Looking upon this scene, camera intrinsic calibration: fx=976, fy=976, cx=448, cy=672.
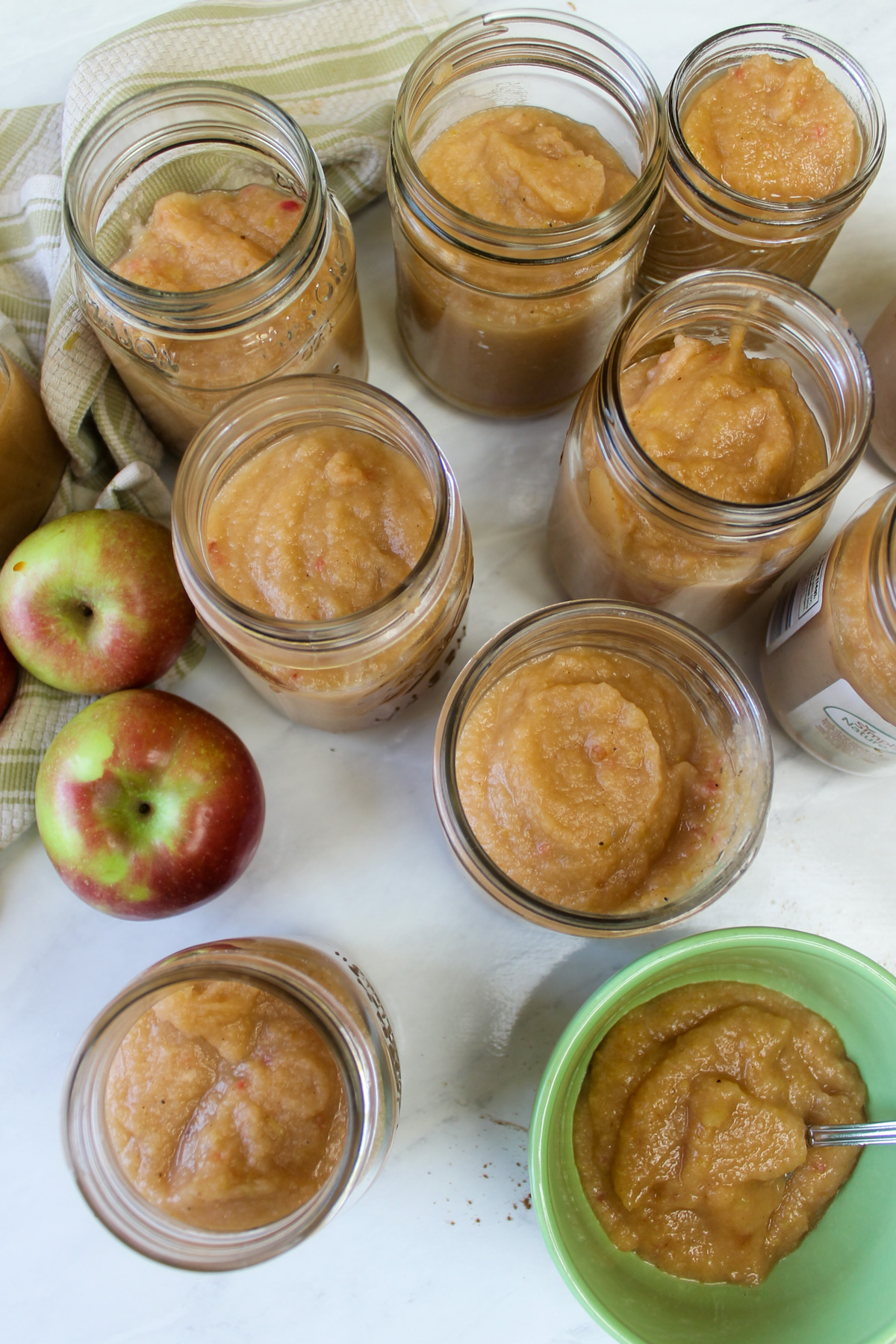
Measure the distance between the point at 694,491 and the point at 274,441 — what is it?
43cm

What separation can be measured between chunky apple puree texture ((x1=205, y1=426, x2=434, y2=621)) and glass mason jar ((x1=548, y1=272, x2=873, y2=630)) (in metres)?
0.18

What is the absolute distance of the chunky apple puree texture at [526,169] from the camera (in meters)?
1.00

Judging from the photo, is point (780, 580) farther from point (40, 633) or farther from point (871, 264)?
point (40, 633)

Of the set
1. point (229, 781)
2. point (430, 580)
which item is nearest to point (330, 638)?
point (430, 580)

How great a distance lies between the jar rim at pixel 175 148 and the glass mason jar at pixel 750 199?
0.38 metres

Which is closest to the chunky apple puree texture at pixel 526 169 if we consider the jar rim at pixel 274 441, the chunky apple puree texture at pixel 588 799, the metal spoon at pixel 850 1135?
the jar rim at pixel 274 441

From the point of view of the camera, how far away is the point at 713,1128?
943 mm

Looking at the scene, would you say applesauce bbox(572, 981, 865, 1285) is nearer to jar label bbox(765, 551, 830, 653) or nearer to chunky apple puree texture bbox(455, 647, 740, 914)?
chunky apple puree texture bbox(455, 647, 740, 914)

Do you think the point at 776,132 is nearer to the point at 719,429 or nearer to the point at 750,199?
the point at 750,199

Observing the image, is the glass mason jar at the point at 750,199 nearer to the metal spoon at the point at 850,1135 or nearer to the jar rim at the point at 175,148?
the jar rim at the point at 175,148

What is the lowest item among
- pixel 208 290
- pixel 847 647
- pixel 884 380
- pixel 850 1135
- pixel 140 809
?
pixel 850 1135

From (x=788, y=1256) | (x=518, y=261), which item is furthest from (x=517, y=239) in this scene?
(x=788, y=1256)

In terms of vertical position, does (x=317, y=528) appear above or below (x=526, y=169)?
below

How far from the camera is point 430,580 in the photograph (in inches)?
34.7
